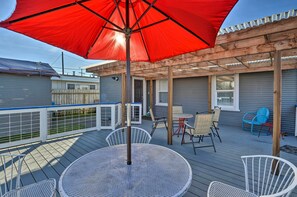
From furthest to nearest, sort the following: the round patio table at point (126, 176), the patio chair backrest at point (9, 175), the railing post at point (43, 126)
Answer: the railing post at point (43, 126) < the patio chair backrest at point (9, 175) < the round patio table at point (126, 176)

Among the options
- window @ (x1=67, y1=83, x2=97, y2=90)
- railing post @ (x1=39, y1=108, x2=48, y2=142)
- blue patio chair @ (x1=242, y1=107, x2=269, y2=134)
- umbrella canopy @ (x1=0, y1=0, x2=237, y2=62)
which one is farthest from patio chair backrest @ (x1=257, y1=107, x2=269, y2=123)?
window @ (x1=67, y1=83, x2=97, y2=90)

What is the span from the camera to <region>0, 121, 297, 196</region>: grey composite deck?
251 cm

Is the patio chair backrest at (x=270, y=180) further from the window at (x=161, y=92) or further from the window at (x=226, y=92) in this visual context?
the window at (x=161, y=92)

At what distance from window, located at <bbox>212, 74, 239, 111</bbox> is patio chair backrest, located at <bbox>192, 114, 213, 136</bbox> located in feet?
11.5

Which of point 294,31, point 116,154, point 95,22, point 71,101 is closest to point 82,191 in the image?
point 116,154

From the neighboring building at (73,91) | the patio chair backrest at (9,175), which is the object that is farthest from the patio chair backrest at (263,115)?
the neighboring building at (73,91)

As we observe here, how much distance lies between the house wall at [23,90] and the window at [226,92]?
7.60m

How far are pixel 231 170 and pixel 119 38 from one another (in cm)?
295

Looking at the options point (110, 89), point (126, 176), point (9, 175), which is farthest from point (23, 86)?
point (126, 176)

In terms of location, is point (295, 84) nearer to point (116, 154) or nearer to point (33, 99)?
point (116, 154)

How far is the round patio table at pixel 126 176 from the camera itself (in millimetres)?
1086

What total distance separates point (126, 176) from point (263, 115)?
587 cm

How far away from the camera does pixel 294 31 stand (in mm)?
2367

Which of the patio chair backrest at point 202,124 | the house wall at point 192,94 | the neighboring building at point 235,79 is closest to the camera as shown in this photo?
the neighboring building at point 235,79
